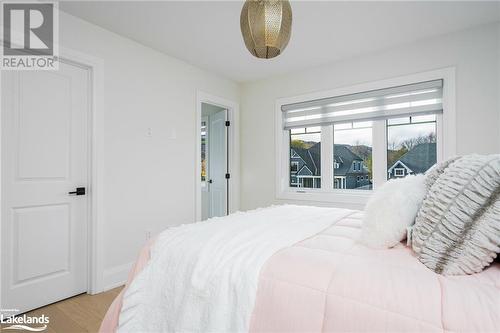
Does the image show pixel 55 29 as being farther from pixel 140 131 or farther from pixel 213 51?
pixel 213 51

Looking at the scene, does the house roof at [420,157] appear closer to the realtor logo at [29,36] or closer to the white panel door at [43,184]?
the white panel door at [43,184]

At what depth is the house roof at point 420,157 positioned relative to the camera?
2.99 meters

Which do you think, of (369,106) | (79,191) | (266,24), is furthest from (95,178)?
(369,106)

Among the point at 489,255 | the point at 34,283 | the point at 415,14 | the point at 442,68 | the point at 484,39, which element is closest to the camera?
the point at 489,255

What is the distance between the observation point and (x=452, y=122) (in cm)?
274

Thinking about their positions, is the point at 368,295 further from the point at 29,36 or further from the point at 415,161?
the point at 29,36

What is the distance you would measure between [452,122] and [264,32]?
2.39 meters

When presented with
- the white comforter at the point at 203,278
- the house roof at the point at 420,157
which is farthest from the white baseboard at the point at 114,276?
the house roof at the point at 420,157

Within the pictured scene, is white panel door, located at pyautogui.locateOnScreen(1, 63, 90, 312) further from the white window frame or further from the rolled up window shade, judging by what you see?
the rolled up window shade

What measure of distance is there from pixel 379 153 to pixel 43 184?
11.3 ft

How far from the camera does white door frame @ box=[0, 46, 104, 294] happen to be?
253cm

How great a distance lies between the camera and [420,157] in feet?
10.0

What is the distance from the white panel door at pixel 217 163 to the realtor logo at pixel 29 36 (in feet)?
7.80

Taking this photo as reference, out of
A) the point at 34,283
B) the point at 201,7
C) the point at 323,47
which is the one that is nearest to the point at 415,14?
the point at 323,47
